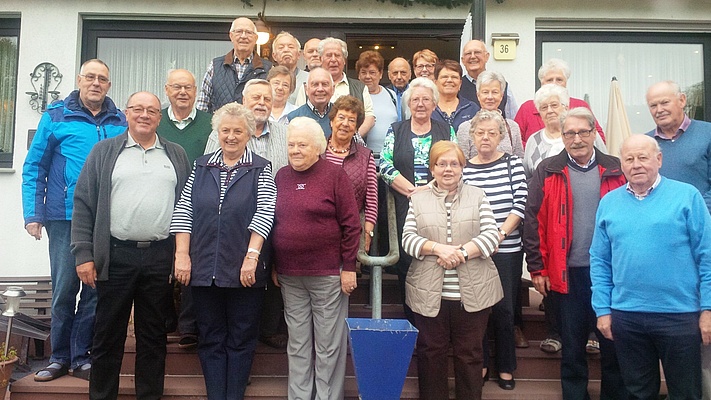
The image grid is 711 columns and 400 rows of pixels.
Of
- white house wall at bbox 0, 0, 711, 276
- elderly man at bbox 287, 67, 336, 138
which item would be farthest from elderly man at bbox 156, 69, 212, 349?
white house wall at bbox 0, 0, 711, 276

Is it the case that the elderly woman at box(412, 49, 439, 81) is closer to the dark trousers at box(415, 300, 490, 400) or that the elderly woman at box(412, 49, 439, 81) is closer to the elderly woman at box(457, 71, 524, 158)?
the elderly woman at box(457, 71, 524, 158)

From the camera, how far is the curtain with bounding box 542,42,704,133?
270 inches

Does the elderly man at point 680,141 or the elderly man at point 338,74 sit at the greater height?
the elderly man at point 338,74

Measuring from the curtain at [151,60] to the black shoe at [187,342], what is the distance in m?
3.85

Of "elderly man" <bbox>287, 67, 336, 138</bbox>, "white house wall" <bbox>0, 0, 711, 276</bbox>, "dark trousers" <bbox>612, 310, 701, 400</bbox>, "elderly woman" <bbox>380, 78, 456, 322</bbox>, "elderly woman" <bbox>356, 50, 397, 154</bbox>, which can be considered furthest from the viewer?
"white house wall" <bbox>0, 0, 711, 276</bbox>

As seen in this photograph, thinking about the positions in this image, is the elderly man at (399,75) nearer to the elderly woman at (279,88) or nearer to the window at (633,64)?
the elderly woman at (279,88)

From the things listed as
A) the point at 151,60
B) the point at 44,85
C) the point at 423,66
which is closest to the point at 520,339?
the point at 423,66

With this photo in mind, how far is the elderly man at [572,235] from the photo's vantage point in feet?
10.8

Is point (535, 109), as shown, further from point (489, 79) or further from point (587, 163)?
point (587, 163)

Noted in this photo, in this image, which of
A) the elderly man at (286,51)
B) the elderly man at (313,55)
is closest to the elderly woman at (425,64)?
the elderly man at (313,55)

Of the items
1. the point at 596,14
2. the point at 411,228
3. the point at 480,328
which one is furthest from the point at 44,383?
the point at 596,14

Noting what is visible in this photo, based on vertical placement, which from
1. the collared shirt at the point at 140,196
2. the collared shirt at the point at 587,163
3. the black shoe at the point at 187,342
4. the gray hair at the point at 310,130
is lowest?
the black shoe at the point at 187,342

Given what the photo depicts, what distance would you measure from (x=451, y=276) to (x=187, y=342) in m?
1.80

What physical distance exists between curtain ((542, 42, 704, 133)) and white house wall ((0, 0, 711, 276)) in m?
0.32
